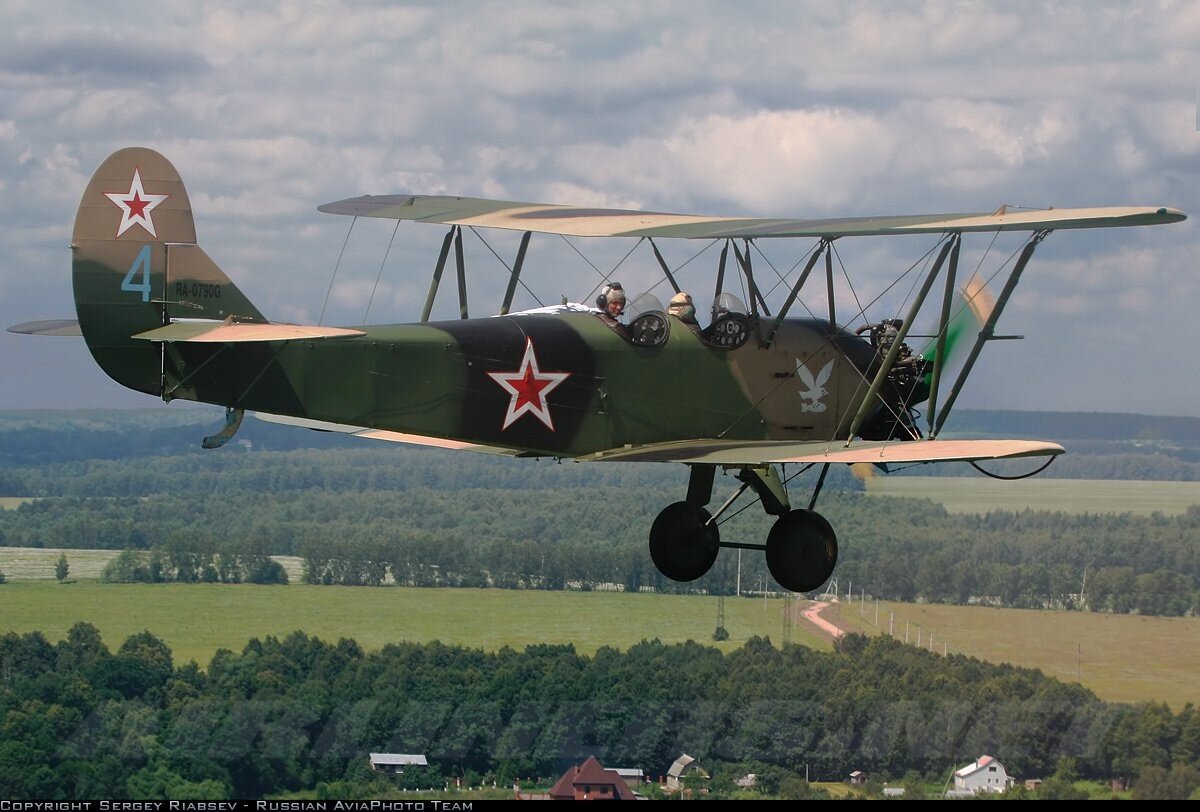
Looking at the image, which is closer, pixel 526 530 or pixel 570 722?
pixel 570 722

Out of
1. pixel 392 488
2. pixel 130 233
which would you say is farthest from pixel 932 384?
pixel 392 488

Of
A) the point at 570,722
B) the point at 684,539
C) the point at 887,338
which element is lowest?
the point at 570,722

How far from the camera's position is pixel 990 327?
18469 mm

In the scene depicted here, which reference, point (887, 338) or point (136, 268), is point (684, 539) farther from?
point (136, 268)

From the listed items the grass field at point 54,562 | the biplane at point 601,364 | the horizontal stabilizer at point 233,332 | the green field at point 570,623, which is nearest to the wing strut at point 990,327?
the biplane at point 601,364

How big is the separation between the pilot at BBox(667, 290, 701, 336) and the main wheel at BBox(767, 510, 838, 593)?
6.96ft

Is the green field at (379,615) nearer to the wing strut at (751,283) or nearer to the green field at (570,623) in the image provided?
the green field at (570,623)

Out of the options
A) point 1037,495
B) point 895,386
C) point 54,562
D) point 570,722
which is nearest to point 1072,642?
point 570,722

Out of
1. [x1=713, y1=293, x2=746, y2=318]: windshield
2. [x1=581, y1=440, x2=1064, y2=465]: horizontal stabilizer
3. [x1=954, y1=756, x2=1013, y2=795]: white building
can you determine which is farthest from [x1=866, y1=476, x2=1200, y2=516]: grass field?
[x1=581, y1=440, x2=1064, y2=465]: horizontal stabilizer

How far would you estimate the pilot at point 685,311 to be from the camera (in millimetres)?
17938

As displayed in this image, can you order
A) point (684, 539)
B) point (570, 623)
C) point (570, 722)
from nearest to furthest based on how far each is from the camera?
point (684, 539)
point (570, 722)
point (570, 623)

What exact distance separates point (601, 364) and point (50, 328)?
18.1 feet

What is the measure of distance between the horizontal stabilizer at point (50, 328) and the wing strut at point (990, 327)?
8524mm

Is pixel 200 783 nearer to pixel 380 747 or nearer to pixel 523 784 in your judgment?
pixel 380 747
